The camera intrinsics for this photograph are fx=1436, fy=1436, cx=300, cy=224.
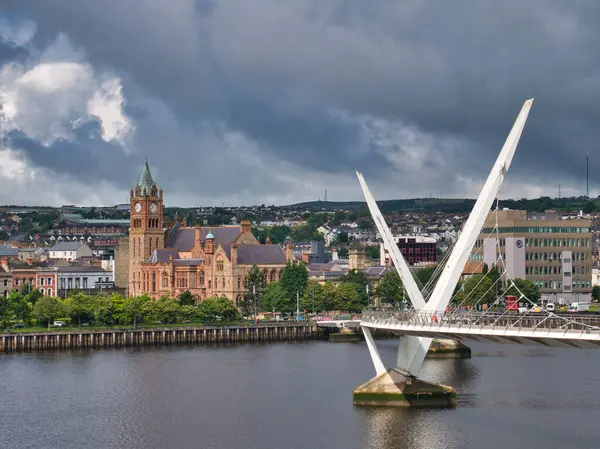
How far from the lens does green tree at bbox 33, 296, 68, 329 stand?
463 ft

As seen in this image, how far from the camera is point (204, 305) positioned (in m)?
148

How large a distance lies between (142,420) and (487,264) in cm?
10080

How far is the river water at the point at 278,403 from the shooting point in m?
71.5

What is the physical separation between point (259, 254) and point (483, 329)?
100660 mm

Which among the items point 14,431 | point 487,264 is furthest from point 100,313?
point 14,431

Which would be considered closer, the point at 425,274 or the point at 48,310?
the point at 48,310

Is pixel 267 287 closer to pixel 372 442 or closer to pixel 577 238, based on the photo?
pixel 577 238

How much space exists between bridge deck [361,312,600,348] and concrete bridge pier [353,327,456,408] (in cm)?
304

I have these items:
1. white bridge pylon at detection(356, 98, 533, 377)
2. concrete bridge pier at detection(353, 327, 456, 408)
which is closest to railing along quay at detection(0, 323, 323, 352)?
concrete bridge pier at detection(353, 327, 456, 408)

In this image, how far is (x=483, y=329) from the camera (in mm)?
68000

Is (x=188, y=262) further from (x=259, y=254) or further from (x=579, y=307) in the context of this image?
(x=579, y=307)

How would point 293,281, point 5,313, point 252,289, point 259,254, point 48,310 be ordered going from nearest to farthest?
point 48,310 → point 5,313 → point 293,281 → point 252,289 → point 259,254

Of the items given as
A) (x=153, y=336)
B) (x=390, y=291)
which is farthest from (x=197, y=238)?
(x=153, y=336)

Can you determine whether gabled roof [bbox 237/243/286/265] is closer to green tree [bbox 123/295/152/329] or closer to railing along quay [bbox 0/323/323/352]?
green tree [bbox 123/295/152/329]
